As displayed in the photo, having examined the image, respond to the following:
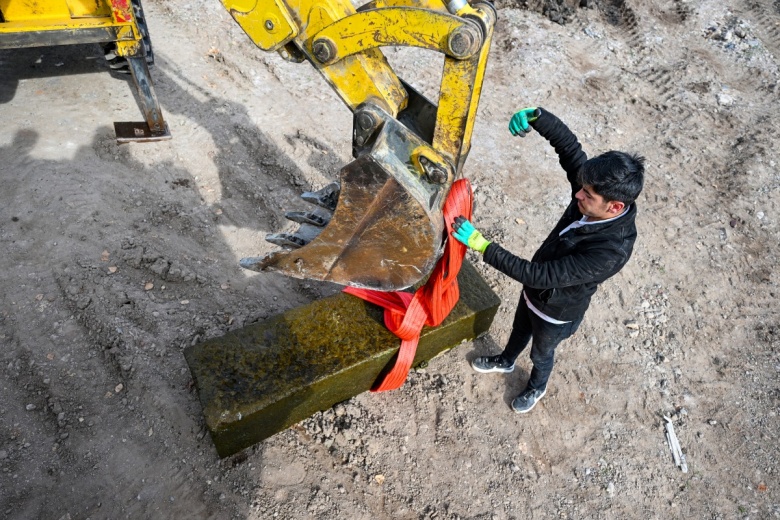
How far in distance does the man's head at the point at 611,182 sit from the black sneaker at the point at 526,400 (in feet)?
5.38

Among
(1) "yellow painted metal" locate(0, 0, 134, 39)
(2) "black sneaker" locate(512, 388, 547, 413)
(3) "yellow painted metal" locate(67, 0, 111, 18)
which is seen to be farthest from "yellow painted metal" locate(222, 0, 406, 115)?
(3) "yellow painted metal" locate(67, 0, 111, 18)

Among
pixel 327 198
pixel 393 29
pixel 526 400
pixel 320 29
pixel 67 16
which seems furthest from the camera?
pixel 67 16

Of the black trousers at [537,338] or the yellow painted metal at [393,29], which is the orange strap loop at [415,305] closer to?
the black trousers at [537,338]

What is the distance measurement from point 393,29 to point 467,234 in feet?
3.43

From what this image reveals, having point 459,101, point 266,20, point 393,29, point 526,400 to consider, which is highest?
point 393,29

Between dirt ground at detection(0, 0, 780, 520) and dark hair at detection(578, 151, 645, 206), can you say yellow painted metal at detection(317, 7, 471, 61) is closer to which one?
dark hair at detection(578, 151, 645, 206)

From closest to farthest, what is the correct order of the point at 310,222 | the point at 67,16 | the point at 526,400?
the point at 310,222 < the point at 526,400 < the point at 67,16

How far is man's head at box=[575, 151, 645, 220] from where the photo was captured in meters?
2.69

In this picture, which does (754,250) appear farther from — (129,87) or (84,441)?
(129,87)

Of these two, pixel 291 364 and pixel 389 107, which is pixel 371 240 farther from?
pixel 291 364

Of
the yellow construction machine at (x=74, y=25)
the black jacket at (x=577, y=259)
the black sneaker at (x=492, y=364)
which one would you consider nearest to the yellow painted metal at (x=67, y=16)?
the yellow construction machine at (x=74, y=25)

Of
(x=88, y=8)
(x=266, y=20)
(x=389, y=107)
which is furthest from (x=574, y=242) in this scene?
(x=88, y=8)

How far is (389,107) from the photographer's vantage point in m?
2.68

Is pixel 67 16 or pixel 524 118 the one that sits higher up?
pixel 524 118
